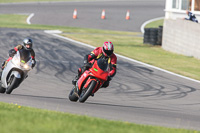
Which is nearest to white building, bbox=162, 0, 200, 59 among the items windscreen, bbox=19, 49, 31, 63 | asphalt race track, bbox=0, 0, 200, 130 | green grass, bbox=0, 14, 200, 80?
green grass, bbox=0, 14, 200, 80

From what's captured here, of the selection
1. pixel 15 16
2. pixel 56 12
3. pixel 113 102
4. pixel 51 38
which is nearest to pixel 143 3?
pixel 56 12

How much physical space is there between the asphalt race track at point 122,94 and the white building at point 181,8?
6885 mm

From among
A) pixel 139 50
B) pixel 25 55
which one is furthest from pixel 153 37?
pixel 25 55

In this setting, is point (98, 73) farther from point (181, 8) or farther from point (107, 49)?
point (181, 8)

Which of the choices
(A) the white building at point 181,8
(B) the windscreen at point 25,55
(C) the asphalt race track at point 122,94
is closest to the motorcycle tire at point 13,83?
(C) the asphalt race track at point 122,94

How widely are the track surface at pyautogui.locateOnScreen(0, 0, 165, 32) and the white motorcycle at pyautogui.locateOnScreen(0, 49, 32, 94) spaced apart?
22.3 m

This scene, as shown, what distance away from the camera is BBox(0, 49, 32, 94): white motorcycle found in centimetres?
1138

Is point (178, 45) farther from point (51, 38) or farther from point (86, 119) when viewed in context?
point (86, 119)

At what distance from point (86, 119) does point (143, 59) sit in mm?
12695

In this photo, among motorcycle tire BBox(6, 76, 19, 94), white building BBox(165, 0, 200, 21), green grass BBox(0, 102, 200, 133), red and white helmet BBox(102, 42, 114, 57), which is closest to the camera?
green grass BBox(0, 102, 200, 133)

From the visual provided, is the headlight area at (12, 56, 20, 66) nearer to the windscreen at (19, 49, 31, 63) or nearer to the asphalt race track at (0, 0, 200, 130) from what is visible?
the windscreen at (19, 49, 31, 63)

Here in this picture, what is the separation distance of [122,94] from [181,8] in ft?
46.9

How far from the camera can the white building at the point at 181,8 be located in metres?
24.3

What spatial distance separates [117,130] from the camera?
7.00 m
